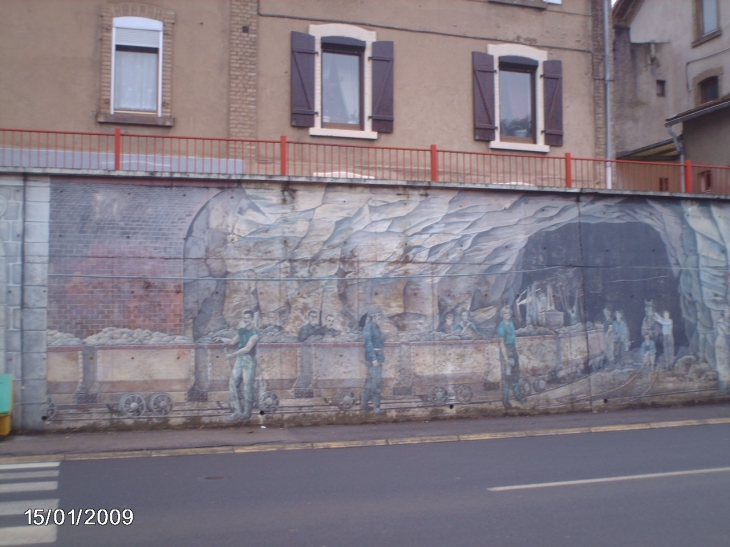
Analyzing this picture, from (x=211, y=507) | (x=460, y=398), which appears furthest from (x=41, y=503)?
(x=460, y=398)

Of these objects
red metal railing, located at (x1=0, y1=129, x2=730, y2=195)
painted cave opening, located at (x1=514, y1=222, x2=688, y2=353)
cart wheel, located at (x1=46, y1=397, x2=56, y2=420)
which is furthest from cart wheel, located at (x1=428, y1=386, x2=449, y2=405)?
cart wheel, located at (x1=46, y1=397, x2=56, y2=420)

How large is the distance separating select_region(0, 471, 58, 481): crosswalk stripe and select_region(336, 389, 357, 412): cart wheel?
5331 millimetres

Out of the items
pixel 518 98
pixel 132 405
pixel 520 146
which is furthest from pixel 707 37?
pixel 132 405

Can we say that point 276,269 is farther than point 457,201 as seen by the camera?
No

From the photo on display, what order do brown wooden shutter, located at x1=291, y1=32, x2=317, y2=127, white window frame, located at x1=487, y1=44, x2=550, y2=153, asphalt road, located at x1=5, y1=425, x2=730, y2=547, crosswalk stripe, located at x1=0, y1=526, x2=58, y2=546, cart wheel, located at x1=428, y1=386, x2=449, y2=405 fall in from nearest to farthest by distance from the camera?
crosswalk stripe, located at x1=0, y1=526, x2=58, y2=546 → asphalt road, located at x1=5, y1=425, x2=730, y2=547 → cart wheel, located at x1=428, y1=386, x2=449, y2=405 → brown wooden shutter, located at x1=291, y1=32, x2=317, y2=127 → white window frame, located at x1=487, y1=44, x2=550, y2=153

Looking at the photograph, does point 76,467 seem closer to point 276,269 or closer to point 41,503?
point 41,503

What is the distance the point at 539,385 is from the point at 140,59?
418 inches

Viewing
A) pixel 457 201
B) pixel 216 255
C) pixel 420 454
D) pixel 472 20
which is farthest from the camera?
pixel 472 20

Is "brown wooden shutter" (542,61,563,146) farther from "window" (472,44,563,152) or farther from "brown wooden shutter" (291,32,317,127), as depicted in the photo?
"brown wooden shutter" (291,32,317,127)

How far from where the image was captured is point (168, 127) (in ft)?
48.1

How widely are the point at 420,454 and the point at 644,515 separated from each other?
386 cm

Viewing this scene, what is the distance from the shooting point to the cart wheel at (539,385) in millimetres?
13898

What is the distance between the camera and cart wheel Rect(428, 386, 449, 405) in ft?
43.3

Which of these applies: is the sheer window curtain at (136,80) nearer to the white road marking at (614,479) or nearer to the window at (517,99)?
the window at (517,99)
